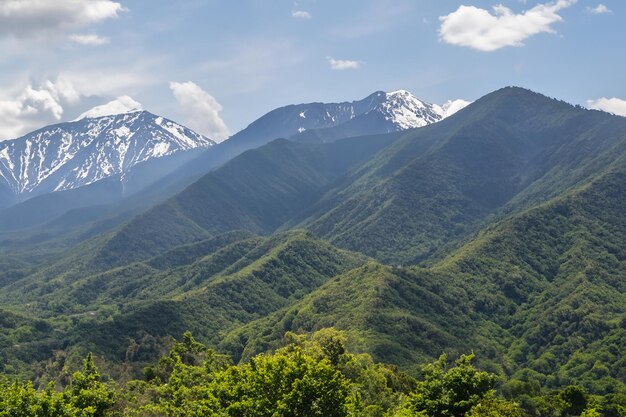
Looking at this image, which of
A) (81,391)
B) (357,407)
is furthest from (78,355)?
(357,407)

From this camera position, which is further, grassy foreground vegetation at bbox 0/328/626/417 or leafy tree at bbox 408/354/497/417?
leafy tree at bbox 408/354/497/417

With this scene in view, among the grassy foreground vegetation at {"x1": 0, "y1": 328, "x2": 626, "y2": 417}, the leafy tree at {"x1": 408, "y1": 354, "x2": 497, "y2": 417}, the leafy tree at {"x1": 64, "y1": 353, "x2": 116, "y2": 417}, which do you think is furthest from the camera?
the leafy tree at {"x1": 408, "y1": 354, "x2": 497, "y2": 417}

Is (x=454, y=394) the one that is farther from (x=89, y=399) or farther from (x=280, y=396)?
(x=89, y=399)

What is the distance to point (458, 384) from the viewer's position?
63625mm

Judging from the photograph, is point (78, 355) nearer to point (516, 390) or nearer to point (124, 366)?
point (124, 366)

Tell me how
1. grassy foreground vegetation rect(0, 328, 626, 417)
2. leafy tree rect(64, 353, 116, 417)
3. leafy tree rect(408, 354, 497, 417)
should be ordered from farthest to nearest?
leafy tree rect(408, 354, 497, 417) < leafy tree rect(64, 353, 116, 417) < grassy foreground vegetation rect(0, 328, 626, 417)

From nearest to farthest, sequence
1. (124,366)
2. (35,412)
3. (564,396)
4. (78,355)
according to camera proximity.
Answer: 1. (35,412)
2. (564,396)
3. (124,366)
4. (78,355)

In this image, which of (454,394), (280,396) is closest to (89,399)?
(280,396)

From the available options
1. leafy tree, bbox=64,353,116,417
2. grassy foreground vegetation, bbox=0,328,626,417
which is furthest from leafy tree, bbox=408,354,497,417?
leafy tree, bbox=64,353,116,417

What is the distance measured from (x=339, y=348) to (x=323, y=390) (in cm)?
5496

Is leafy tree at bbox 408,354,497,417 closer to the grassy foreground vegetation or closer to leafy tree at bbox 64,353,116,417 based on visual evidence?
the grassy foreground vegetation

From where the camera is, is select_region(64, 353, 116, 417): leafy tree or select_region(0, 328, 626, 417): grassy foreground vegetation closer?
select_region(0, 328, 626, 417): grassy foreground vegetation

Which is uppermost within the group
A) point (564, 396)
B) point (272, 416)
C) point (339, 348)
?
point (272, 416)

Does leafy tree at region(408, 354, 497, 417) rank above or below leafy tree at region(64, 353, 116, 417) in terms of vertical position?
below
